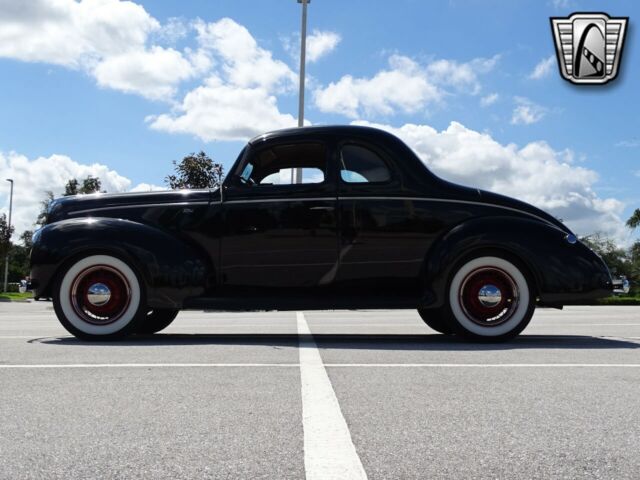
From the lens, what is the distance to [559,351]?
5.77 meters

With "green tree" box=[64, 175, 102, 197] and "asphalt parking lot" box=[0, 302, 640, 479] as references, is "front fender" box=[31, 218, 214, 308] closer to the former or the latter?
"asphalt parking lot" box=[0, 302, 640, 479]

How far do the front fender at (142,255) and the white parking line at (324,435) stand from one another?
2.28m

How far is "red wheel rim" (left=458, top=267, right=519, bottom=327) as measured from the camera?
6434 millimetres

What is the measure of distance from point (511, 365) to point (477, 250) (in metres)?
1.69

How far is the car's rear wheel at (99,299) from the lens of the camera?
6.48 meters

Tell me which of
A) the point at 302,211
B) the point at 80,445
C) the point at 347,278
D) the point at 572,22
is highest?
the point at 572,22

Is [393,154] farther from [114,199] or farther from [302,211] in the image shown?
[114,199]

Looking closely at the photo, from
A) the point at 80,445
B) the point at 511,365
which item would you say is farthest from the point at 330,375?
the point at 80,445

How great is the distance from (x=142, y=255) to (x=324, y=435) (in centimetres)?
401

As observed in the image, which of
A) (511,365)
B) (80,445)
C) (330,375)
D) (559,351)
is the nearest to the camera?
(80,445)

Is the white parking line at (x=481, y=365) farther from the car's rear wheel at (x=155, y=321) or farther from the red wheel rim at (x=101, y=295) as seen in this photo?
the car's rear wheel at (x=155, y=321)

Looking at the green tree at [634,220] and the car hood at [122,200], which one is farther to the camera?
the green tree at [634,220]

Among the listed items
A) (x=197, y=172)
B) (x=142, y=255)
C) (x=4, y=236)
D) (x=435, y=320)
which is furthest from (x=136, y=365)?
(x=4, y=236)

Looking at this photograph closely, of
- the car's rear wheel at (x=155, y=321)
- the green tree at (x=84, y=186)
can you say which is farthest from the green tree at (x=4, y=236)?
the car's rear wheel at (x=155, y=321)
